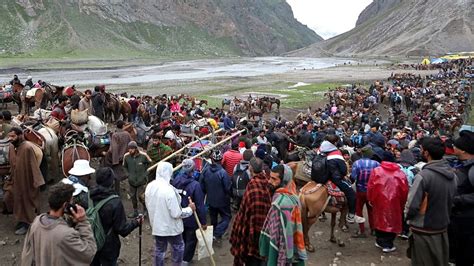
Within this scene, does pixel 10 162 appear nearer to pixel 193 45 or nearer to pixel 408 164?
Result: pixel 408 164

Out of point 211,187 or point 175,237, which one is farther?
point 211,187

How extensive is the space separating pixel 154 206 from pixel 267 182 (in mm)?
1513

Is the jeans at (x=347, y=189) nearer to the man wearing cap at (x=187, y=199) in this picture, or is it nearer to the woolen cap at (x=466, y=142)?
the woolen cap at (x=466, y=142)

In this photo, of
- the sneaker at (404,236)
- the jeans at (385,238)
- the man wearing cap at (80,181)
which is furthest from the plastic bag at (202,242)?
the sneaker at (404,236)

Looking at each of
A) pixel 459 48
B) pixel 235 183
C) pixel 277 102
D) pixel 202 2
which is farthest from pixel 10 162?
pixel 202 2

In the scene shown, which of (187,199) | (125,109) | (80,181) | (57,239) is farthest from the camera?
(125,109)

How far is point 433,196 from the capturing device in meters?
4.93

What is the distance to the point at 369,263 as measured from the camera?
6.51 m

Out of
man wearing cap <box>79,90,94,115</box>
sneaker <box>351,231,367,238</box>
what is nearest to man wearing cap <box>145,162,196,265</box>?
sneaker <box>351,231,367,238</box>

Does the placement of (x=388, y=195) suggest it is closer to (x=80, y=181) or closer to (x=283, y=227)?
(x=283, y=227)

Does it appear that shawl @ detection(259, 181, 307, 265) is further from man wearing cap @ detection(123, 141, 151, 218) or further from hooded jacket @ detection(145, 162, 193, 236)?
man wearing cap @ detection(123, 141, 151, 218)

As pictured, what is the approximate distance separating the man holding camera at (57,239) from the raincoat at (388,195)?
172 inches

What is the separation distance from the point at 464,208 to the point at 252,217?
2.55m

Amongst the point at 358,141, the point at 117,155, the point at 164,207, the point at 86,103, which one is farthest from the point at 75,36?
the point at 164,207
